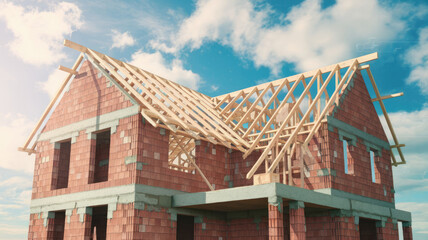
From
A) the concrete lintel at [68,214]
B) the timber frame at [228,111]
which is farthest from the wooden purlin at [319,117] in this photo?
the concrete lintel at [68,214]

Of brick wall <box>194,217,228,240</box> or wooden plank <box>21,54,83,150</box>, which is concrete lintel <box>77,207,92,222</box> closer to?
brick wall <box>194,217,228,240</box>

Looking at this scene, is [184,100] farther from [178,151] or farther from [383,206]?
[383,206]

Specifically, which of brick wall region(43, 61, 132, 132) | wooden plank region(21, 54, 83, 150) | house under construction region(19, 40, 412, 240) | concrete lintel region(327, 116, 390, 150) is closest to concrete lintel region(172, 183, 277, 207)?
house under construction region(19, 40, 412, 240)

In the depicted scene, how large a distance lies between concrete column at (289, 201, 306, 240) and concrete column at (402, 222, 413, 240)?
376 inches

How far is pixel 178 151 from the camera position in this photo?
2702 cm

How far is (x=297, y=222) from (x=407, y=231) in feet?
33.1

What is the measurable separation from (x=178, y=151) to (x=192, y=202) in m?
10.3

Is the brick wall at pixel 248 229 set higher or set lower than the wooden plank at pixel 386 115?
lower

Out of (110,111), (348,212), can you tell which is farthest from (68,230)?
(348,212)

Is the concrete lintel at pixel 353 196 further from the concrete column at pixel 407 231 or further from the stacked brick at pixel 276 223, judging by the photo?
the stacked brick at pixel 276 223

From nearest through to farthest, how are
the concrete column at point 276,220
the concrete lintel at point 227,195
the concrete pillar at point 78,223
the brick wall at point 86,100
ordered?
the concrete column at point 276,220 → the concrete lintel at point 227,195 → the concrete pillar at point 78,223 → the brick wall at point 86,100

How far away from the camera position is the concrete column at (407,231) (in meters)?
21.1

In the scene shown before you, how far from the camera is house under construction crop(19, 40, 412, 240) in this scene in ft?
54.3

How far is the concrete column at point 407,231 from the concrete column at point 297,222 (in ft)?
31.3
